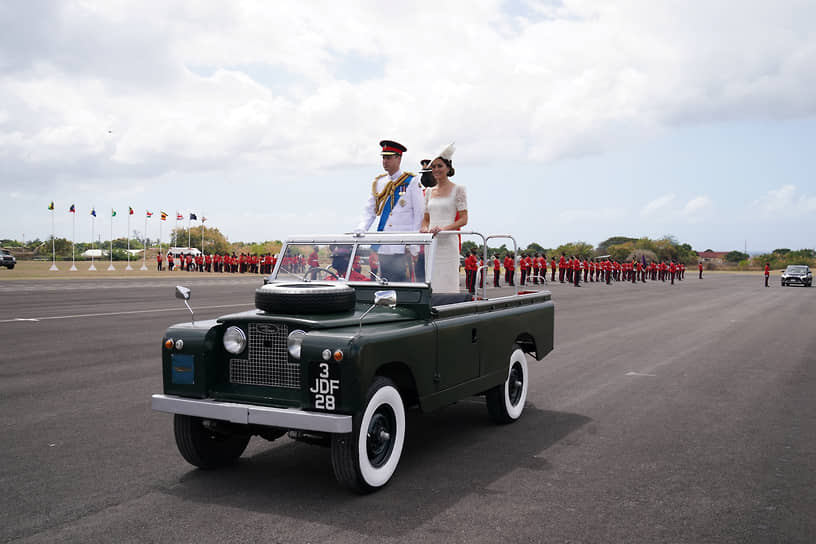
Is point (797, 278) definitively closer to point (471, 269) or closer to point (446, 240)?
point (471, 269)

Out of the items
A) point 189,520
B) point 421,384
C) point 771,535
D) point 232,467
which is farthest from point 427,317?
point 771,535

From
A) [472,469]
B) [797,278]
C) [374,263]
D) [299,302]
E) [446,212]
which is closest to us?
[299,302]

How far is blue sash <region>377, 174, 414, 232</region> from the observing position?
6.84 m

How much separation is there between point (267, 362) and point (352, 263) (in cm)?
149

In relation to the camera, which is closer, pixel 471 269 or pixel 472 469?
pixel 472 469

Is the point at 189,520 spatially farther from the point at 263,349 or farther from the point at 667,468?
the point at 667,468

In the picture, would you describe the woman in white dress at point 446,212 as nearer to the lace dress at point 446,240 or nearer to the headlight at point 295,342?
the lace dress at point 446,240

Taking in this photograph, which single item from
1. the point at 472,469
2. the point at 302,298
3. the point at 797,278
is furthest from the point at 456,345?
the point at 797,278

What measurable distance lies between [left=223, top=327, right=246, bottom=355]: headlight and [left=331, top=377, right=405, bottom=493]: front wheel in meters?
0.92

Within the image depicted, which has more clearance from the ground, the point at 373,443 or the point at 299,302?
the point at 299,302

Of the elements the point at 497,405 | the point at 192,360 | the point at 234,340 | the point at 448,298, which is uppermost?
the point at 448,298

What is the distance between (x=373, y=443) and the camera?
4715mm

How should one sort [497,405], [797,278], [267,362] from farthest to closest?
[797,278]
[497,405]
[267,362]

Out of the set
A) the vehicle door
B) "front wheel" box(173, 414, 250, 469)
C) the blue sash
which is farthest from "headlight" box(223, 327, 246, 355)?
the blue sash
